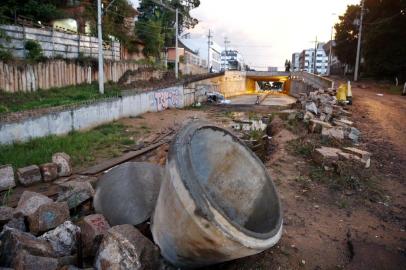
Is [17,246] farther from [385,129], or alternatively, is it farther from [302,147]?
[385,129]

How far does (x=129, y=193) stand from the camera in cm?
537

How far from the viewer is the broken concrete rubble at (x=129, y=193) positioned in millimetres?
5141

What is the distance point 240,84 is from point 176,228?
56.8 metres

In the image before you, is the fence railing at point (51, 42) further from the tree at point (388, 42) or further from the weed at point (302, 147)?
the tree at point (388, 42)

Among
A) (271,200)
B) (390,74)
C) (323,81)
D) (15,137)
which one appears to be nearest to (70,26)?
(15,137)

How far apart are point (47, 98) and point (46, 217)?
13.8 meters

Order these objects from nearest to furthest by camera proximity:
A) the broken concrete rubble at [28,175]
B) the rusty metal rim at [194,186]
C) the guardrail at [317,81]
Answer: the rusty metal rim at [194,186] < the broken concrete rubble at [28,175] < the guardrail at [317,81]

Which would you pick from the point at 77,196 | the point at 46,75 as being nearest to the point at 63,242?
the point at 77,196

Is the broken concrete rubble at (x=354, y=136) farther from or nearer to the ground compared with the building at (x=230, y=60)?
nearer to the ground

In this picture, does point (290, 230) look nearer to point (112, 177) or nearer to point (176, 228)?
point (176, 228)

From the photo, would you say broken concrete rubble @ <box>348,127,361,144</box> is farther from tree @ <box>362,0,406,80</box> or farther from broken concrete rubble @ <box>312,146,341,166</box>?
tree @ <box>362,0,406,80</box>

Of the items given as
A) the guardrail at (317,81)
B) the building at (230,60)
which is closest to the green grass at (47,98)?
the guardrail at (317,81)

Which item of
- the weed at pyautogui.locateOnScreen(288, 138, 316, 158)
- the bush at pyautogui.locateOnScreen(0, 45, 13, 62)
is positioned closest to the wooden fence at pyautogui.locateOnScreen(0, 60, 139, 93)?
the bush at pyautogui.locateOnScreen(0, 45, 13, 62)

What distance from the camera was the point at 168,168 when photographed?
13.6ft
